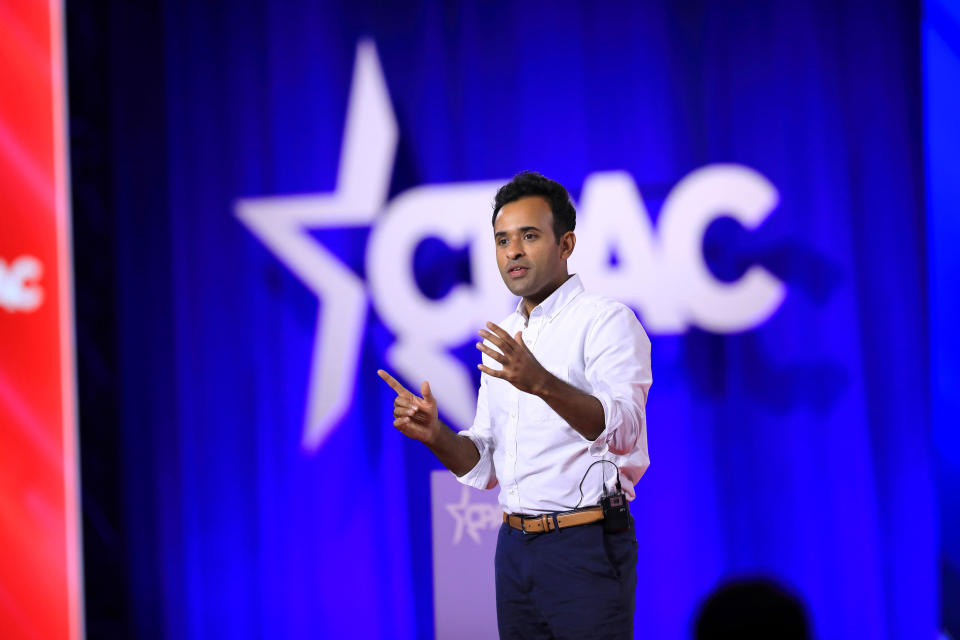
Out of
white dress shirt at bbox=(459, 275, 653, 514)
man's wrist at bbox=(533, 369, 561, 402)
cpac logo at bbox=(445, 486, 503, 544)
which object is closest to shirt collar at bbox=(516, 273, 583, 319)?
white dress shirt at bbox=(459, 275, 653, 514)

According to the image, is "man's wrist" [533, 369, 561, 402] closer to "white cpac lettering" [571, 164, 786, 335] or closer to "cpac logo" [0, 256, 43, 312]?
"white cpac lettering" [571, 164, 786, 335]

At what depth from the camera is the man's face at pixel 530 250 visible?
1975mm

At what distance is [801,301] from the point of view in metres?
3.41

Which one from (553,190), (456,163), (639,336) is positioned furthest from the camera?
(456,163)

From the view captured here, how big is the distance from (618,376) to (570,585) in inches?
17.6

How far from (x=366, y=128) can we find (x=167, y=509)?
1897 mm

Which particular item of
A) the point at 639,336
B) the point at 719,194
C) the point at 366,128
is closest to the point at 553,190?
the point at 639,336

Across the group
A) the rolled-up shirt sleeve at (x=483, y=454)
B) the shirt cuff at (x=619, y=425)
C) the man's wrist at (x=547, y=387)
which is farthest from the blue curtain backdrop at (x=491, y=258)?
the man's wrist at (x=547, y=387)

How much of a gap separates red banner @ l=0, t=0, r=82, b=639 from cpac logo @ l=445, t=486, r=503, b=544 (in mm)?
1697

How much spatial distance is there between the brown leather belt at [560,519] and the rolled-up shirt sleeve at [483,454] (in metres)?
0.21

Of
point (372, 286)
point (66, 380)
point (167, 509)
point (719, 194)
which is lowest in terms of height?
point (167, 509)

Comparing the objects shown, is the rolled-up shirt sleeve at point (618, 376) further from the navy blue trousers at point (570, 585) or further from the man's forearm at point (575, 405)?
the navy blue trousers at point (570, 585)

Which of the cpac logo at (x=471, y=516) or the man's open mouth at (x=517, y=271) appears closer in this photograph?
the man's open mouth at (x=517, y=271)

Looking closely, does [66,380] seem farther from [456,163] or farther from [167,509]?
[456,163]
